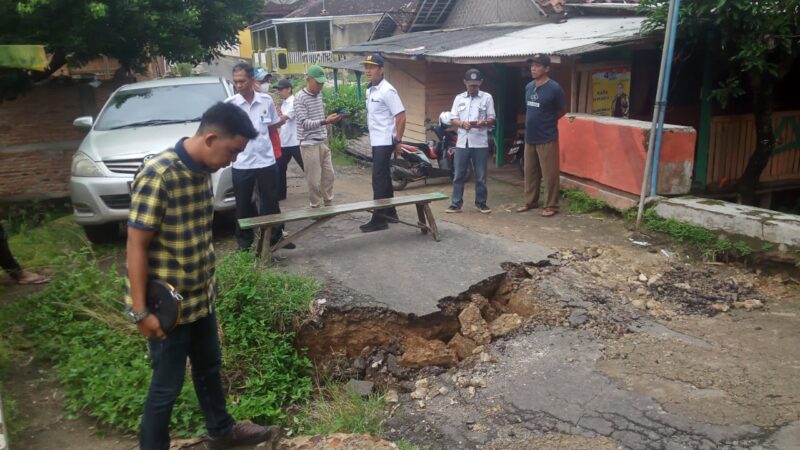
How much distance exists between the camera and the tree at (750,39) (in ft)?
21.7

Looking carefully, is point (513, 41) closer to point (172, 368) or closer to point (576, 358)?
point (576, 358)

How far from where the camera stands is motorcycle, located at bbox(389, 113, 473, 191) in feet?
33.4

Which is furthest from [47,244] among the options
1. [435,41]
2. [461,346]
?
[435,41]

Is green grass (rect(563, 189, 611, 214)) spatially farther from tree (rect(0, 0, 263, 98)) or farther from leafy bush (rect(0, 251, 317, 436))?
tree (rect(0, 0, 263, 98))

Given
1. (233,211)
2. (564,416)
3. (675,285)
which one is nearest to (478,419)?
(564,416)

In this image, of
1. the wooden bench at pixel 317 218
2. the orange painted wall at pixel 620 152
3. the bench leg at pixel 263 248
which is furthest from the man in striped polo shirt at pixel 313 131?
the orange painted wall at pixel 620 152

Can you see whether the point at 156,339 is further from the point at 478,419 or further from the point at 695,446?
the point at 695,446

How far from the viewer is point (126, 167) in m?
6.66

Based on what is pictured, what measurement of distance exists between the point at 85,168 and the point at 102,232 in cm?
83

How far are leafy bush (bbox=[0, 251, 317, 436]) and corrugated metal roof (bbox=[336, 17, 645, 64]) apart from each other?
4937 millimetres

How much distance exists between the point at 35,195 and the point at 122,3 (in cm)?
374

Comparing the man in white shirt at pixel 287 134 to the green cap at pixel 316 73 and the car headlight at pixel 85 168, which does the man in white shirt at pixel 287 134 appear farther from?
the car headlight at pixel 85 168

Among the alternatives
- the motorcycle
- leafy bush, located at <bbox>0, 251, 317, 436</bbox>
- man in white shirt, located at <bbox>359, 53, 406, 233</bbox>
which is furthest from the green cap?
the motorcycle

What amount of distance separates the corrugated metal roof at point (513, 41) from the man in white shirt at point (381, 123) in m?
2.48
